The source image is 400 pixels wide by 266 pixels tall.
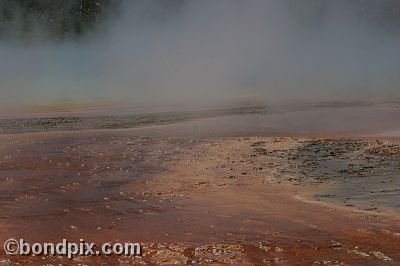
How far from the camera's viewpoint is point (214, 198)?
969 centimetres

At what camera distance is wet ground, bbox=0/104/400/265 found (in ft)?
22.6

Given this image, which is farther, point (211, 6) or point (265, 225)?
point (211, 6)

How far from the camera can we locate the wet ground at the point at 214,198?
689cm

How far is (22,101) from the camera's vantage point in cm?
3394

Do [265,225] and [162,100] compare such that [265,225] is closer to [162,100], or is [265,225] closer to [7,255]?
[7,255]

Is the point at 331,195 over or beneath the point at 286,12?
beneath

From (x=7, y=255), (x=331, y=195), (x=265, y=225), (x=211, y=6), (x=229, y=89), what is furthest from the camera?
(x=211, y=6)

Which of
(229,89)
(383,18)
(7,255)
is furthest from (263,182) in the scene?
(383,18)

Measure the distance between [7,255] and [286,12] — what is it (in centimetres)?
6034

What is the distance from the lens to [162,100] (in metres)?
34.5

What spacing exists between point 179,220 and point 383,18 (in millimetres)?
62811

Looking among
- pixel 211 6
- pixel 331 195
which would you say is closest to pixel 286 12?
pixel 211 6

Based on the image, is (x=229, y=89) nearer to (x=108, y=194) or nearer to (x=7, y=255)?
(x=108, y=194)

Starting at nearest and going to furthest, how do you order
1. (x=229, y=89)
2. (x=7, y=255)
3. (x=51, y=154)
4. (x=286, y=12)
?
1. (x=7, y=255)
2. (x=51, y=154)
3. (x=229, y=89)
4. (x=286, y=12)
